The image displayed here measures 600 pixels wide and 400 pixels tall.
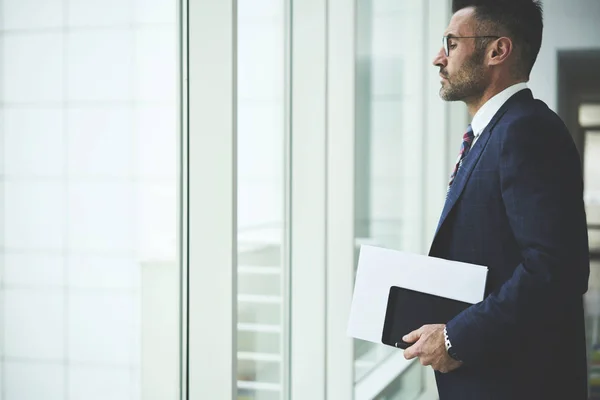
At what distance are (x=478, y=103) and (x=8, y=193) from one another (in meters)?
0.97

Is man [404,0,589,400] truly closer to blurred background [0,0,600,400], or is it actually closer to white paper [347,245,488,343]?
white paper [347,245,488,343]

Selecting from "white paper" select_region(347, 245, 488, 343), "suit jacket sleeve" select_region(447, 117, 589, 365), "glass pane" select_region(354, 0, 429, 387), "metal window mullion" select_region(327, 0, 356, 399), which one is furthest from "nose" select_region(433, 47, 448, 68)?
"glass pane" select_region(354, 0, 429, 387)

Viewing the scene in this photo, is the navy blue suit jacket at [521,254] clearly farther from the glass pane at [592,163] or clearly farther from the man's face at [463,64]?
the glass pane at [592,163]

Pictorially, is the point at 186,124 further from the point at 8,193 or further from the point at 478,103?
the point at 478,103

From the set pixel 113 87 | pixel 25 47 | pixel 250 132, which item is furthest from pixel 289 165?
pixel 25 47

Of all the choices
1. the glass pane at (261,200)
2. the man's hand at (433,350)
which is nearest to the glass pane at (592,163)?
the glass pane at (261,200)

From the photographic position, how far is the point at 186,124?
1.50 meters

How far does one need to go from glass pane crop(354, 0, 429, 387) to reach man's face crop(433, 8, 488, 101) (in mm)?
955

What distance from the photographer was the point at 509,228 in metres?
1.34

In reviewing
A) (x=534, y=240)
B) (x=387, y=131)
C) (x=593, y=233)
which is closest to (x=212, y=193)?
(x=534, y=240)

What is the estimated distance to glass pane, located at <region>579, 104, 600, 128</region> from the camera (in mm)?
3730

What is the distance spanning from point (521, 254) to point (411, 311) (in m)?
0.26

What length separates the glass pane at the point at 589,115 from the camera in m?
3.73

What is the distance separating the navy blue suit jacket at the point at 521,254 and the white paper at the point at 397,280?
1.6 inches
